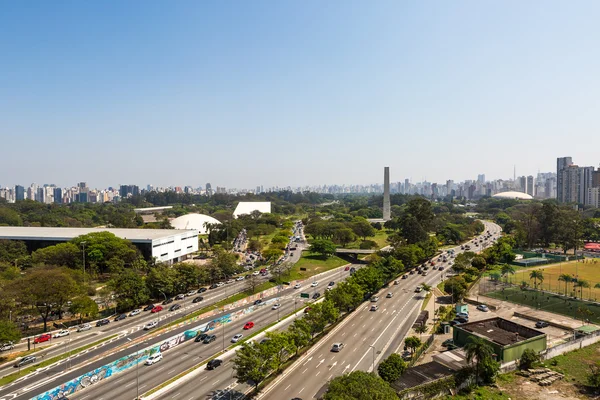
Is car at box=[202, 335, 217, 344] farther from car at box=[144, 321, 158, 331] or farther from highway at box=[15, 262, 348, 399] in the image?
car at box=[144, 321, 158, 331]

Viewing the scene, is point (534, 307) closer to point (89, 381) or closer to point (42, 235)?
point (89, 381)

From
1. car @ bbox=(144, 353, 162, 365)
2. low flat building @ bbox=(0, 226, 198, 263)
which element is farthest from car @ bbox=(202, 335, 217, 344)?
low flat building @ bbox=(0, 226, 198, 263)

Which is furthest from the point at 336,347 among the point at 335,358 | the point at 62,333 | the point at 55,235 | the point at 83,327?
the point at 55,235

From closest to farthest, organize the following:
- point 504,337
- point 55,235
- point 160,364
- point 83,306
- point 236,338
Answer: point 160,364 < point 504,337 < point 236,338 < point 83,306 < point 55,235

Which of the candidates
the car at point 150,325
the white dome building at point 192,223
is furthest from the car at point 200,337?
the white dome building at point 192,223

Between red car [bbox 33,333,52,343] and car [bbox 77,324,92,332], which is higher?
red car [bbox 33,333,52,343]

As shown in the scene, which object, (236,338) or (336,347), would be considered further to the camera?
(236,338)

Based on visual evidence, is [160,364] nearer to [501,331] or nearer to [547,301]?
[501,331]
